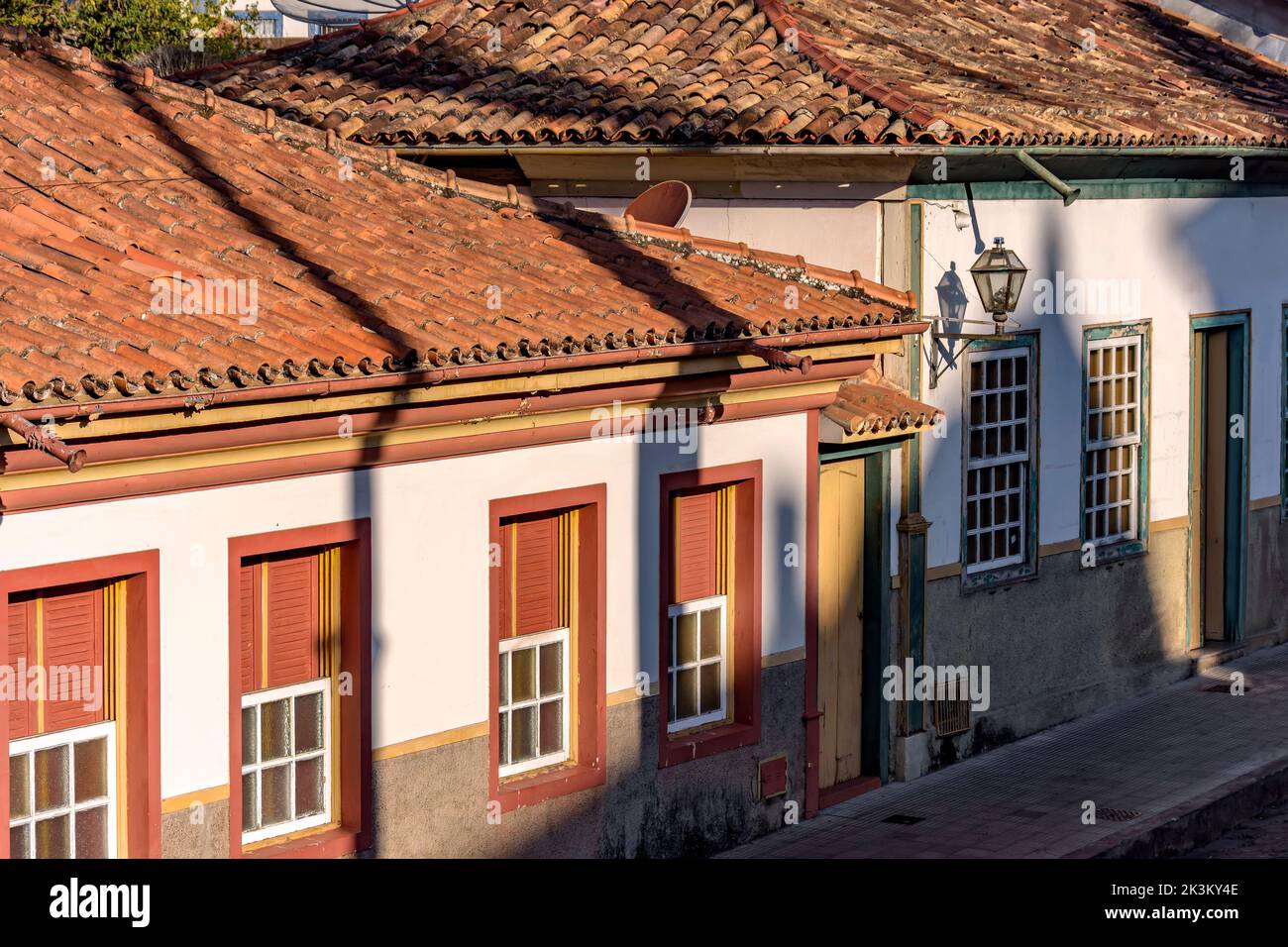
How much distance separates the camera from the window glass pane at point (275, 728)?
9188 millimetres

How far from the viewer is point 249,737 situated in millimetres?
9117

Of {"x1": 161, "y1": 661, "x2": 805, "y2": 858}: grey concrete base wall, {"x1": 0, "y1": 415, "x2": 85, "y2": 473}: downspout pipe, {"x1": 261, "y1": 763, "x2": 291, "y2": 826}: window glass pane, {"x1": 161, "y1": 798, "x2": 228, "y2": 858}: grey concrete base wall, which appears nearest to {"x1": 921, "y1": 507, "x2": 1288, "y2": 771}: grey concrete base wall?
{"x1": 161, "y1": 661, "x2": 805, "y2": 858}: grey concrete base wall

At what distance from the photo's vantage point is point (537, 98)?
1402 centimetres

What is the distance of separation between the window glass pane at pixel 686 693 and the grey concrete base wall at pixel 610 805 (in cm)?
29

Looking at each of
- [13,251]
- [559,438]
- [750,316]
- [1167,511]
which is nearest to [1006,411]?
[1167,511]

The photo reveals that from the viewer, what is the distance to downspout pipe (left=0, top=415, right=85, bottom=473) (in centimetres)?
735

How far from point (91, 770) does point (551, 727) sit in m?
2.72

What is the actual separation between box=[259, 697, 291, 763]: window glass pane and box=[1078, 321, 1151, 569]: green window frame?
7.13 meters

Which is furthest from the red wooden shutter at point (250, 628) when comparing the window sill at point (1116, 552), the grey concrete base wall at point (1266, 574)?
the grey concrete base wall at point (1266, 574)

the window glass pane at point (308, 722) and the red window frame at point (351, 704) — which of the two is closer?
the red window frame at point (351, 704)

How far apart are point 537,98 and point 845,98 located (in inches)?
88.6

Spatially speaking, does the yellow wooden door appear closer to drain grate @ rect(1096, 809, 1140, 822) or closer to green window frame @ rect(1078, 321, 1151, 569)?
drain grate @ rect(1096, 809, 1140, 822)

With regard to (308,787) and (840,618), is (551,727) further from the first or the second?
(840,618)

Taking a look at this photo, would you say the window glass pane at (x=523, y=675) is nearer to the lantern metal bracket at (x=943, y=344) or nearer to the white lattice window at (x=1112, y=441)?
the lantern metal bracket at (x=943, y=344)
